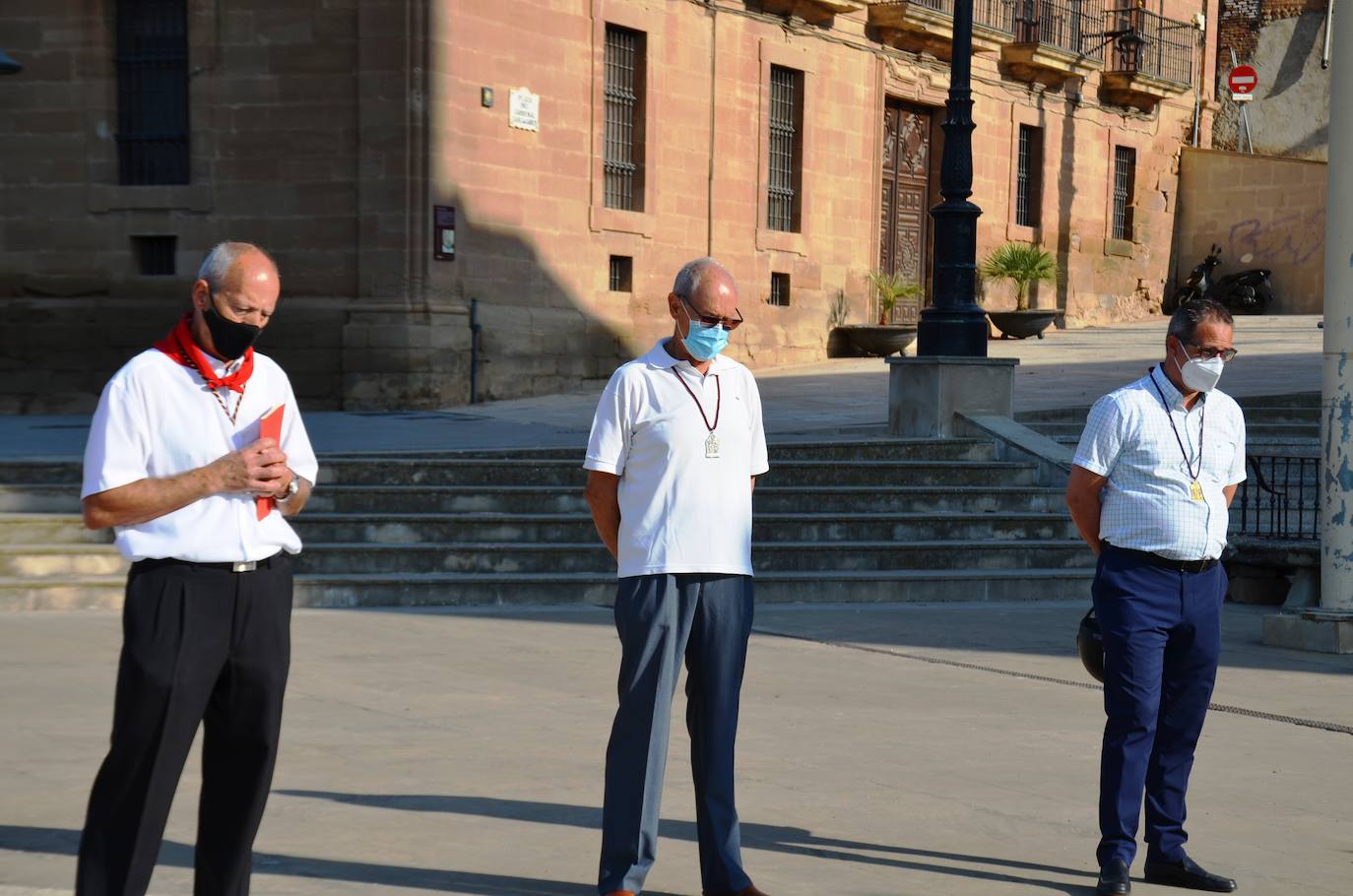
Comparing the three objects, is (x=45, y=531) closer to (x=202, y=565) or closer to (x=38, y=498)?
(x=38, y=498)

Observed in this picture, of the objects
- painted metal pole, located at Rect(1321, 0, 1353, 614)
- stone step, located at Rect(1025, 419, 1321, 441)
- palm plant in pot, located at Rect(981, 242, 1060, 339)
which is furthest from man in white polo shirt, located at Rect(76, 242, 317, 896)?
palm plant in pot, located at Rect(981, 242, 1060, 339)

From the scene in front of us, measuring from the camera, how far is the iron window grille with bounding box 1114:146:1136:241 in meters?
32.4

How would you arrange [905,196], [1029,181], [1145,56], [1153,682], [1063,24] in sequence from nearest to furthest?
[1153,682] < [905,196] < [1029,181] < [1063,24] < [1145,56]

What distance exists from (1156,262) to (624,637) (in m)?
30.1

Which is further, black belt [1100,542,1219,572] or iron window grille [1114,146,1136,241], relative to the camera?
iron window grille [1114,146,1136,241]

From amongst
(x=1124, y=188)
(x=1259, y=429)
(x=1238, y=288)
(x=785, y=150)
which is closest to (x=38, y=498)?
(x=1259, y=429)

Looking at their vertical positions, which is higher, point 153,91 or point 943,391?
point 153,91

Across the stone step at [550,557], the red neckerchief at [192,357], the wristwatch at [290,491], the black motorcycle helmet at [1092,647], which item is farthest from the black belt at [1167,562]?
the stone step at [550,557]

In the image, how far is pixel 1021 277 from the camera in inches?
1099

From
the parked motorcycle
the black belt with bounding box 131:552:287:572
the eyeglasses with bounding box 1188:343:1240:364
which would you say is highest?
the parked motorcycle

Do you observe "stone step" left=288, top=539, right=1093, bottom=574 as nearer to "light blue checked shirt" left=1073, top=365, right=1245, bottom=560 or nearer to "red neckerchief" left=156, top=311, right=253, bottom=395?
"light blue checked shirt" left=1073, top=365, right=1245, bottom=560

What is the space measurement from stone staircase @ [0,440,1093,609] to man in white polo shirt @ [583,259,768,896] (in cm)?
642

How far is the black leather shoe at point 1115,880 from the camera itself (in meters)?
5.00

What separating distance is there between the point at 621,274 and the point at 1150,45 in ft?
49.5
